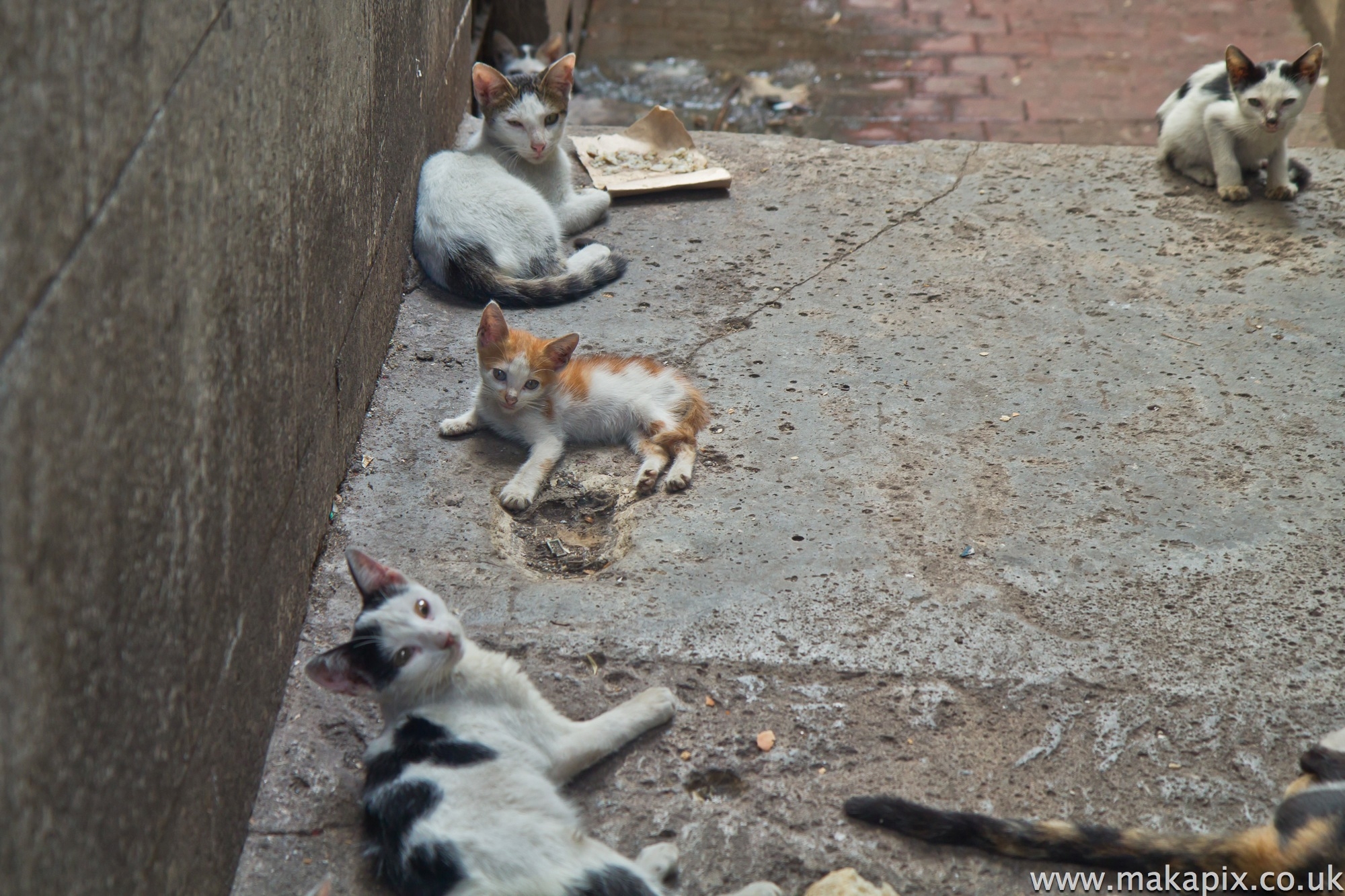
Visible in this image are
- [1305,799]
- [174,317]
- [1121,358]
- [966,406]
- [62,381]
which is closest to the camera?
[62,381]

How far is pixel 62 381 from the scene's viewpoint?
1.57 metres

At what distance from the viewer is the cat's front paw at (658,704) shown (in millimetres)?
2721

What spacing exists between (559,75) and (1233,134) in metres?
3.26

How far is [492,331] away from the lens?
3770mm

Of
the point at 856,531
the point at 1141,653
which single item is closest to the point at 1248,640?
the point at 1141,653

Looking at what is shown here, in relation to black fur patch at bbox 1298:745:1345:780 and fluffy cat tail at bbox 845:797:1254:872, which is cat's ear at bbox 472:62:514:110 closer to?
fluffy cat tail at bbox 845:797:1254:872

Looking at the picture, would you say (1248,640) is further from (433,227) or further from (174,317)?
(433,227)

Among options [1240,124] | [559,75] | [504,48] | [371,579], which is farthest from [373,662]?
[504,48]

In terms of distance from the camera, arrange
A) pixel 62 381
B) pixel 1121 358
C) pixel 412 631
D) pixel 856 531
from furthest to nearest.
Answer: pixel 1121 358 < pixel 856 531 < pixel 412 631 < pixel 62 381

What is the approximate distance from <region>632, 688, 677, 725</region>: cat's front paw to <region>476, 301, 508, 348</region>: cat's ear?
151 centimetres

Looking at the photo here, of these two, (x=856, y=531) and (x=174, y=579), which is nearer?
(x=174, y=579)

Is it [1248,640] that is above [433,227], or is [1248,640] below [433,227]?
below

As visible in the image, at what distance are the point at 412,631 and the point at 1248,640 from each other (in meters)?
2.20

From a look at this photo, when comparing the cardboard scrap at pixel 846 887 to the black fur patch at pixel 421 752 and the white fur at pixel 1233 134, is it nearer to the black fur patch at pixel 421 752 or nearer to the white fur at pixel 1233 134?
the black fur patch at pixel 421 752
